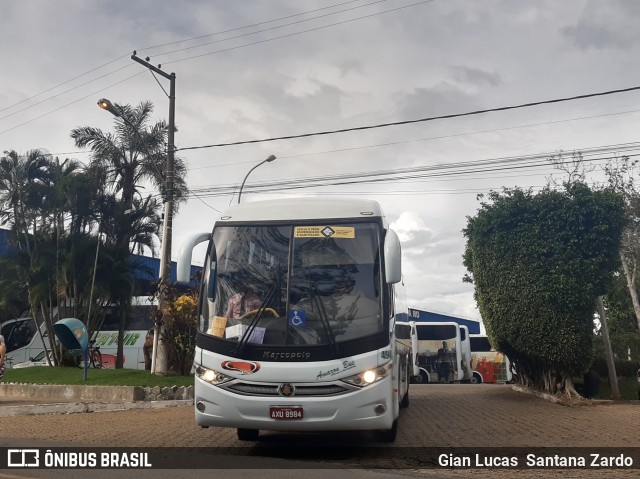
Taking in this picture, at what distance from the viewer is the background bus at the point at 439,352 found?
113ft

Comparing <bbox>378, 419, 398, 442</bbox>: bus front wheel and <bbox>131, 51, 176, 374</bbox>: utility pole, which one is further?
<bbox>131, 51, 176, 374</bbox>: utility pole

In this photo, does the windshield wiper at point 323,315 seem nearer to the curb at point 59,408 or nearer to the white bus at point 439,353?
the curb at point 59,408

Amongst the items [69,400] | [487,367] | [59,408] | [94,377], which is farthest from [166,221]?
[487,367]

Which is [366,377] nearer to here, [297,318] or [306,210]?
[297,318]

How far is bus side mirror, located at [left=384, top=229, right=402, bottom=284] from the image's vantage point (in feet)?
27.8

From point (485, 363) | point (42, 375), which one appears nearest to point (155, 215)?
point (42, 375)

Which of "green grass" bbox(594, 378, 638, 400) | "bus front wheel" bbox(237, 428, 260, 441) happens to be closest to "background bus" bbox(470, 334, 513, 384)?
"green grass" bbox(594, 378, 638, 400)

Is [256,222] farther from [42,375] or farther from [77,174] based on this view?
[77,174]

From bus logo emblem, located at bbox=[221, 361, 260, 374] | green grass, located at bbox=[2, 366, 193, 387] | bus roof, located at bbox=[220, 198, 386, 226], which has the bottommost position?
green grass, located at bbox=[2, 366, 193, 387]

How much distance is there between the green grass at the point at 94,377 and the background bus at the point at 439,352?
18149 millimetres

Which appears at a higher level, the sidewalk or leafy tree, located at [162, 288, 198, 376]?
leafy tree, located at [162, 288, 198, 376]

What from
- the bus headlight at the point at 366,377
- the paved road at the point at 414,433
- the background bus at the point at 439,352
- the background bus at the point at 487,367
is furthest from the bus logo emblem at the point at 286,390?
the background bus at the point at 487,367

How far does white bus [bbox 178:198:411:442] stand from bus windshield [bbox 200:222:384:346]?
1 centimetres

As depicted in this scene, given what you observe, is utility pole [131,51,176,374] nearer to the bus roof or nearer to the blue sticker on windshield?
the bus roof
